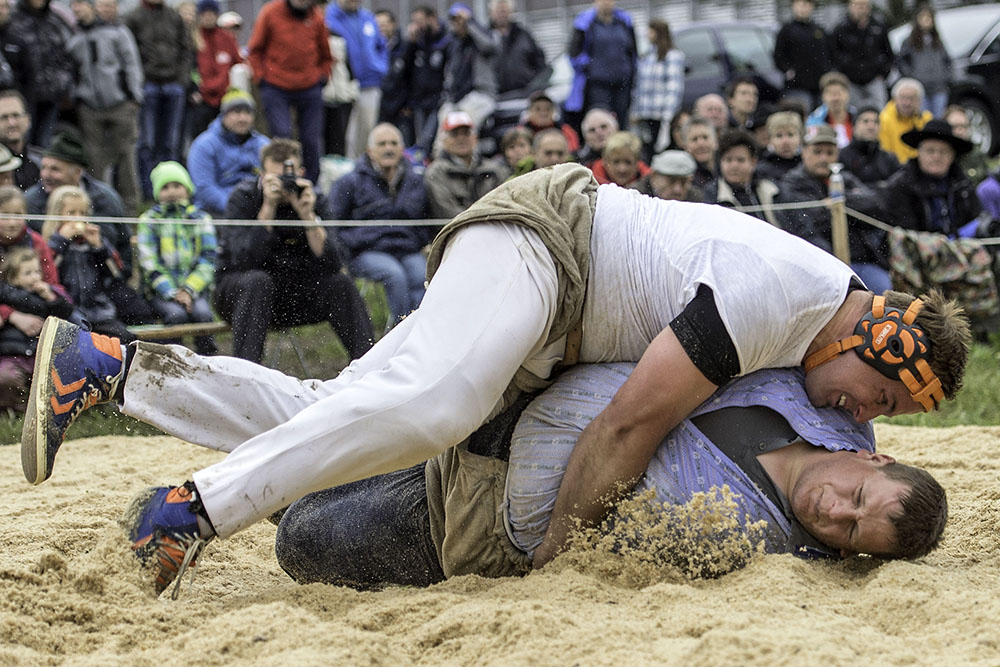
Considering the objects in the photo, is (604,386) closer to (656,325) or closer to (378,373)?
(656,325)

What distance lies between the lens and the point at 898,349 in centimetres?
278

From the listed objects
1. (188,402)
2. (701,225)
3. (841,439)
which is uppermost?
(701,225)

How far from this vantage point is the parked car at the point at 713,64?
34.0 ft

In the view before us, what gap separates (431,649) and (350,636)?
164 mm

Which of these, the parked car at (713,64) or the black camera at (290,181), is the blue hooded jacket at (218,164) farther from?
the parked car at (713,64)

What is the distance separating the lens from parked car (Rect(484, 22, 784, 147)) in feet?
34.0

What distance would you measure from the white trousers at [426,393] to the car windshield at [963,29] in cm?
989

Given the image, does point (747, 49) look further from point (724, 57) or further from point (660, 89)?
point (660, 89)

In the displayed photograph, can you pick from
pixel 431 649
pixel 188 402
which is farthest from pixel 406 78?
pixel 431 649

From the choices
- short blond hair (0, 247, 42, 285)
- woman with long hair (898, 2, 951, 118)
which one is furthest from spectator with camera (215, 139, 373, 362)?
woman with long hair (898, 2, 951, 118)

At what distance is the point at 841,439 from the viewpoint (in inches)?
113

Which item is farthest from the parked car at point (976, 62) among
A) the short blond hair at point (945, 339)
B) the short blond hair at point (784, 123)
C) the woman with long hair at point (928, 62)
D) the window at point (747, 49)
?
the short blond hair at point (945, 339)

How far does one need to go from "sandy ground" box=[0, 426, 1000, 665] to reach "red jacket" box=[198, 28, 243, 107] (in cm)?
682

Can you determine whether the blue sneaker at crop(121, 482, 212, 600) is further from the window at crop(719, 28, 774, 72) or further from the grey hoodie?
the window at crop(719, 28, 774, 72)
